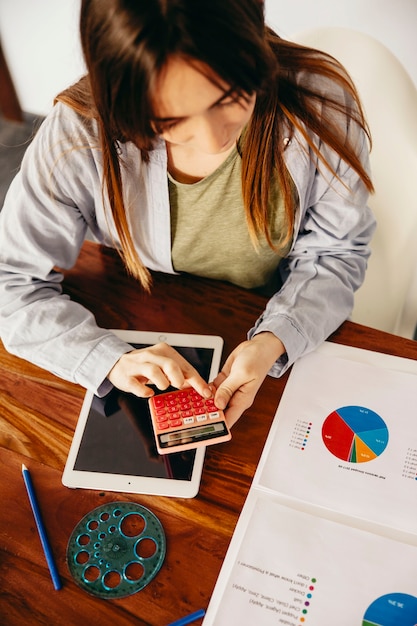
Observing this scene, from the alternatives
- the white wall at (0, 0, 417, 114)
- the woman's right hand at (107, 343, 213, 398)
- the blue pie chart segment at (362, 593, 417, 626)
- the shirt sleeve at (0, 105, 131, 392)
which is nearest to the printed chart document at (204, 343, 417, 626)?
the blue pie chart segment at (362, 593, 417, 626)

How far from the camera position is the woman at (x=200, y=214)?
25.9 inches

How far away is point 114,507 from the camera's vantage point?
24.2 inches

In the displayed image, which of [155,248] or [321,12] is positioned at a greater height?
[321,12]

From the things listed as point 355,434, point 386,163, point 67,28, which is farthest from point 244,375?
point 67,28

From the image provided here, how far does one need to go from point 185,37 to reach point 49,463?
0.47m

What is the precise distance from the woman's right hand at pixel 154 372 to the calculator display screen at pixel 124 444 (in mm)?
22

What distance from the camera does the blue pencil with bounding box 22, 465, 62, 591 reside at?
1.89 ft

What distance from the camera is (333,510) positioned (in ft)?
1.95

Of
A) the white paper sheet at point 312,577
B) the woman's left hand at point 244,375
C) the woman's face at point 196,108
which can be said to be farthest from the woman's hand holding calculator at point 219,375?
the woman's face at point 196,108

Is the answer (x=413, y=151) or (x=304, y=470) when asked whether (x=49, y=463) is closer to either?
(x=304, y=470)

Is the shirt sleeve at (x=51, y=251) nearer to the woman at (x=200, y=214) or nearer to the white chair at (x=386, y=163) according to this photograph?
the woman at (x=200, y=214)

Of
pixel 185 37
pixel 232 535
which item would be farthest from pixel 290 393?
pixel 185 37

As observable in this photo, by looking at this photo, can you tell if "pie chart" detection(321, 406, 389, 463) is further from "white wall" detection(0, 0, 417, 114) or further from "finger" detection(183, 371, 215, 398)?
"white wall" detection(0, 0, 417, 114)

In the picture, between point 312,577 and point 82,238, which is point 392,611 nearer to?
point 312,577
